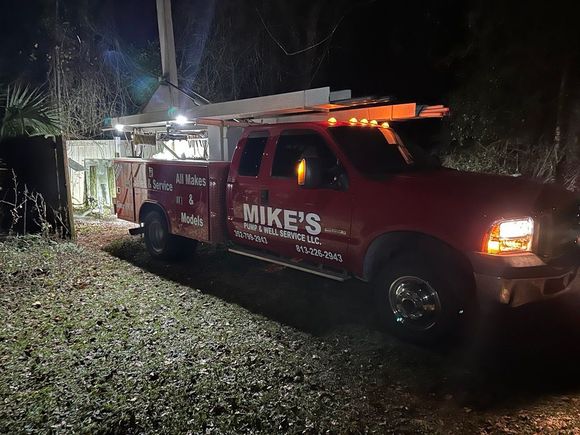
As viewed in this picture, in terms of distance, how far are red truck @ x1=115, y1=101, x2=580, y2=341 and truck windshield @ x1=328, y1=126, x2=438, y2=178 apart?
0.05ft

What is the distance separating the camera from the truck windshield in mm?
4750

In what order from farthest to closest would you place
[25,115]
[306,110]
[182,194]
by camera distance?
[25,115] → [182,194] → [306,110]

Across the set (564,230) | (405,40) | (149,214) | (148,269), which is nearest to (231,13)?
(405,40)

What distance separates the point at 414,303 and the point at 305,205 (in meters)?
1.62

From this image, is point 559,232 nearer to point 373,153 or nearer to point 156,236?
point 373,153

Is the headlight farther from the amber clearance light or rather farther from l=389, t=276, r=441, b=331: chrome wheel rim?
the amber clearance light

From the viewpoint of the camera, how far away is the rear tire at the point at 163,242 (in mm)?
7016

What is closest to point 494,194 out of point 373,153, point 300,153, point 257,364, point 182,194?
point 373,153

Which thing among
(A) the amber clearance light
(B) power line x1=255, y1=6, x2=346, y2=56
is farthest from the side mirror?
(B) power line x1=255, y1=6, x2=346, y2=56

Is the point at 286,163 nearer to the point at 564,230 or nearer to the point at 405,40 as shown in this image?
the point at 564,230

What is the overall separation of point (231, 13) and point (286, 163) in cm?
1233

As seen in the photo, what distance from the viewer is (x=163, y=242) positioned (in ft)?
23.1

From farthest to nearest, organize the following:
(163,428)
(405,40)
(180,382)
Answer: (405,40)
(180,382)
(163,428)

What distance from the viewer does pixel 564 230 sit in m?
3.91
